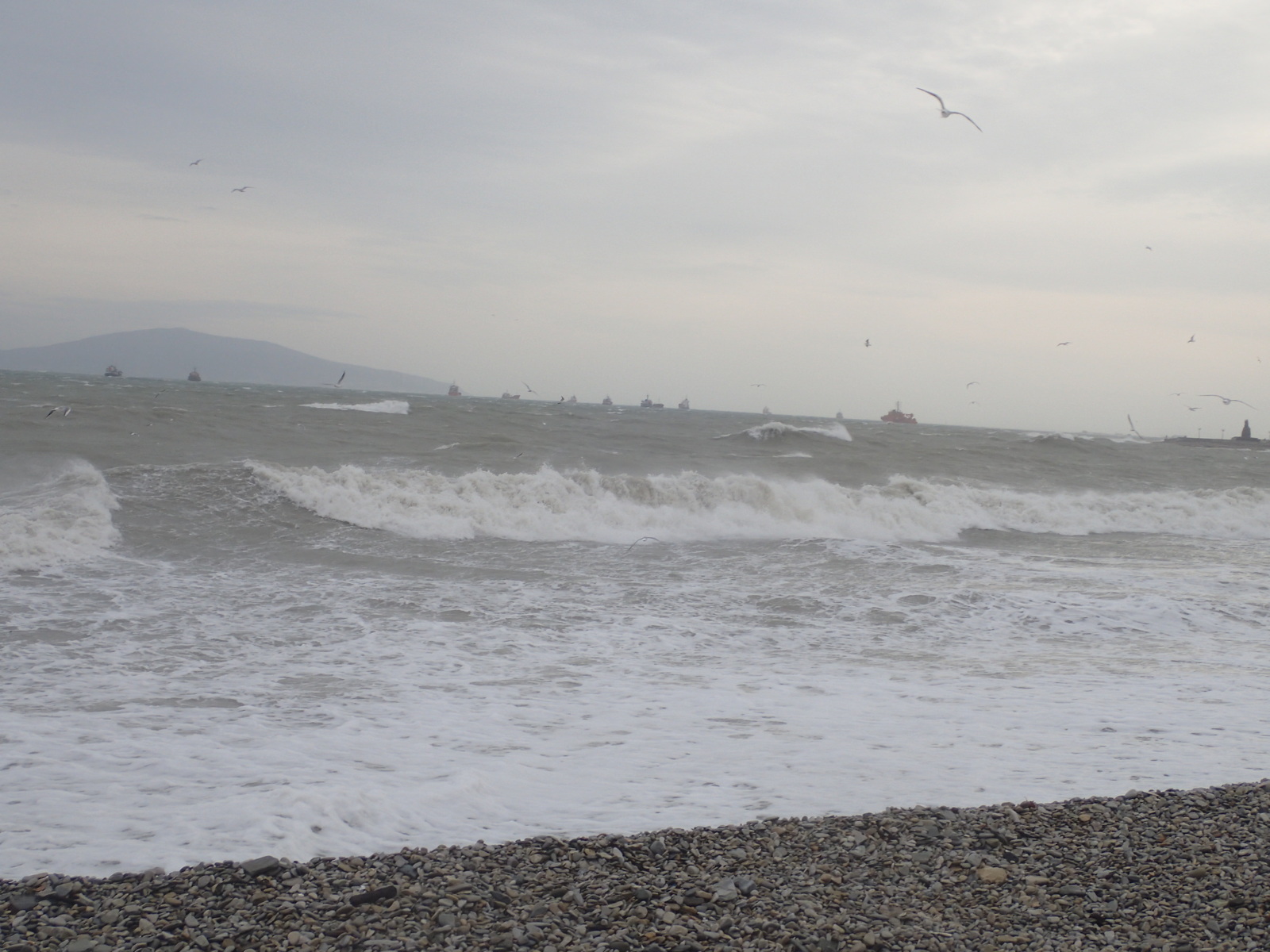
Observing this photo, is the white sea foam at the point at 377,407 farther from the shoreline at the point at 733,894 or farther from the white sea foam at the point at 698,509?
the shoreline at the point at 733,894

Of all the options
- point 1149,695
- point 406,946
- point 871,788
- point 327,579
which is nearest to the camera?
point 406,946

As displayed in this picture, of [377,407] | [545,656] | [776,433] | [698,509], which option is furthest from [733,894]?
[377,407]

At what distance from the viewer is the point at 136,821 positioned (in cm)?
360

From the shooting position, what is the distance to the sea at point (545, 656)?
3984 mm

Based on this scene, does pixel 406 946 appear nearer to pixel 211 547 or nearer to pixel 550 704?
pixel 550 704

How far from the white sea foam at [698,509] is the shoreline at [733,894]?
9575 millimetres

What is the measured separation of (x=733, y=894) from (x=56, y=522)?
33.7 ft

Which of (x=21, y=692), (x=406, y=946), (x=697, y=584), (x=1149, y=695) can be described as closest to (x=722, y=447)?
(x=697, y=584)

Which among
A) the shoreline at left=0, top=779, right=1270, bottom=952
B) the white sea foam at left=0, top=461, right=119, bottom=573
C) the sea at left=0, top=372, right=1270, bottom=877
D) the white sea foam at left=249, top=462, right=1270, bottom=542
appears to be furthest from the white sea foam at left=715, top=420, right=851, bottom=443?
the shoreline at left=0, top=779, right=1270, bottom=952

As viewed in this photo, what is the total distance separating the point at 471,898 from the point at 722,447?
23.1 metres

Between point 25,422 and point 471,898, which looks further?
point 25,422

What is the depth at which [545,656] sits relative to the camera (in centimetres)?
665

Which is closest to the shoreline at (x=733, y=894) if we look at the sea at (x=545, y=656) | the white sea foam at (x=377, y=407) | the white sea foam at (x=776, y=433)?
the sea at (x=545, y=656)

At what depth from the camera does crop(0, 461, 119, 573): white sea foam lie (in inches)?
→ 366
